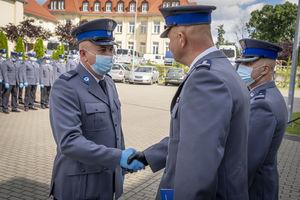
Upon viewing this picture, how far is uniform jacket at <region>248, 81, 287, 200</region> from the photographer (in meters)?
2.26

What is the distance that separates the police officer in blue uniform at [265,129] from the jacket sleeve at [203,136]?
36.4 inches

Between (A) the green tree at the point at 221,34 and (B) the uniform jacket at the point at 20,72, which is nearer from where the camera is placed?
(B) the uniform jacket at the point at 20,72

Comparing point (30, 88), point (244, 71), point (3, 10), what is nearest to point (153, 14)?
point (3, 10)

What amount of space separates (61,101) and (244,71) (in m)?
1.78

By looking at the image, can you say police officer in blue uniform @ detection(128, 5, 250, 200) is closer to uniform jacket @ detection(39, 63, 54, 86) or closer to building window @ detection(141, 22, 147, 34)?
uniform jacket @ detection(39, 63, 54, 86)

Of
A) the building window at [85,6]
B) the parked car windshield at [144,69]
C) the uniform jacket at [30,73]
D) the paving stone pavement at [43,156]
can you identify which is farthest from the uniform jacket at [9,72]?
the building window at [85,6]

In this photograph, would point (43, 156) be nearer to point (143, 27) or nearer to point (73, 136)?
point (73, 136)

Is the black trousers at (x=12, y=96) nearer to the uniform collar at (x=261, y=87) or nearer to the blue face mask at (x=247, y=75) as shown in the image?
the blue face mask at (x=247, y=75)

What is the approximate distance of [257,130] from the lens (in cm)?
227

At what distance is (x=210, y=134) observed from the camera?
1.40 metres

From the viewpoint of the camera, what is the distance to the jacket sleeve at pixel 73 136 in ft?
6.91

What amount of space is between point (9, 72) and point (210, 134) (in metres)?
11.1

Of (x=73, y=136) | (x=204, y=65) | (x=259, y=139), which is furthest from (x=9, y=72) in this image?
(x=204, y=65)

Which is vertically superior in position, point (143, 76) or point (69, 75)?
point (69, 75)
